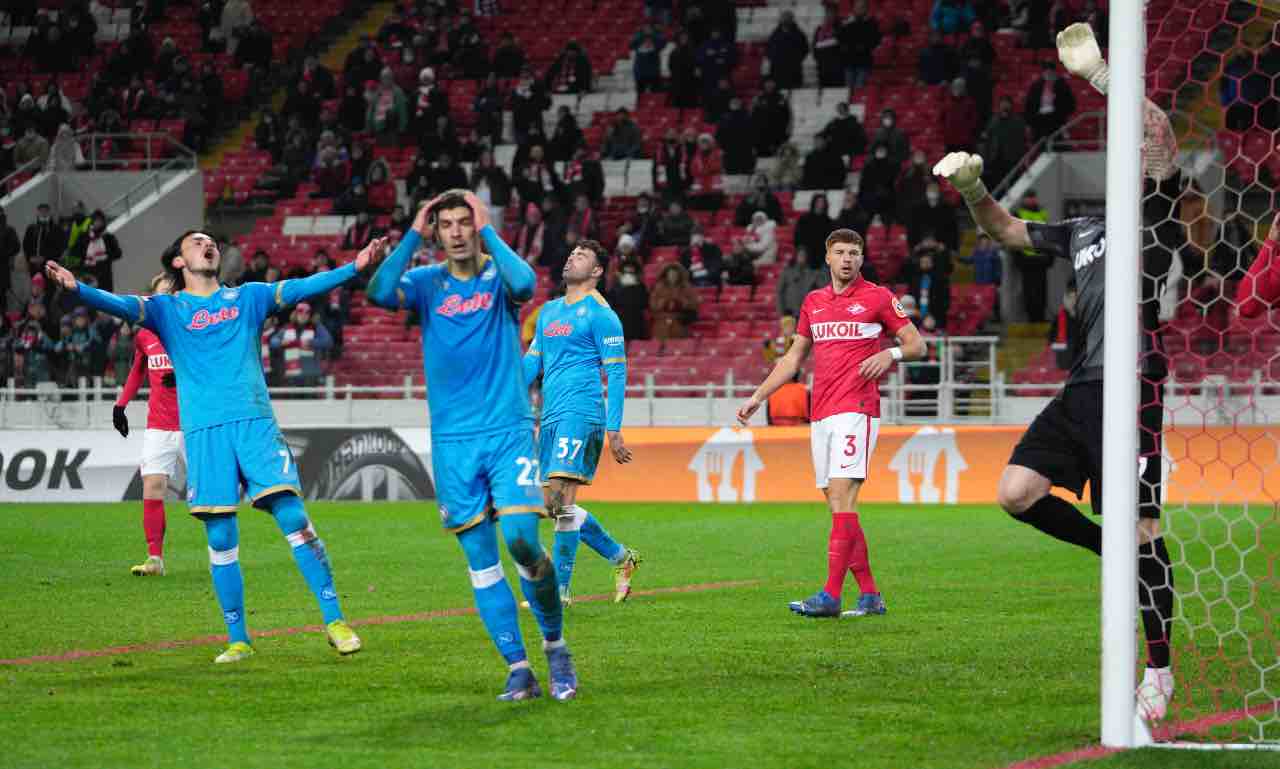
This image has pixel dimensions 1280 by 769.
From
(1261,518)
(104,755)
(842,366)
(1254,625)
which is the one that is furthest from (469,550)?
(1261,518)

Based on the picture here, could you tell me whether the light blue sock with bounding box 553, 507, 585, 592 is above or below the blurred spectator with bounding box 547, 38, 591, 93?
below

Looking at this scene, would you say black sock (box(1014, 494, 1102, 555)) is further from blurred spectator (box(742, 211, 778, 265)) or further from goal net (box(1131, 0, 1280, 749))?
blurred spectator (box(742, 211, 778, 265))

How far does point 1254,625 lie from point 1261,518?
8.30 m

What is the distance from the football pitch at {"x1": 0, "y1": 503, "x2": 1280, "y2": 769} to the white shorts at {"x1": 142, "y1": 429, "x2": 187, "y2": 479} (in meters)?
0.79

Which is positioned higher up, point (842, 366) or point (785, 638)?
point (842, 366)

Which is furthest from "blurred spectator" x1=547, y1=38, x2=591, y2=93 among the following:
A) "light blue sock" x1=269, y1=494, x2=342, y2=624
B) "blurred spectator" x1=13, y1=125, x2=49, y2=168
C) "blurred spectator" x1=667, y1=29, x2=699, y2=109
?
"light blue sock" x1=269, y1=494, x2=342, y2=624

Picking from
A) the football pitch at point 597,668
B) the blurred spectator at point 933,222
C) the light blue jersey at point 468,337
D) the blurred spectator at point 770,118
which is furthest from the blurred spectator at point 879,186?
the light blue jersey at point 468,337

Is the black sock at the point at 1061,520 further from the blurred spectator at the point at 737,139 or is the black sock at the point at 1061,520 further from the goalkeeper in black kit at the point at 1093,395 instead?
the blurred spectator at the point at 737,139

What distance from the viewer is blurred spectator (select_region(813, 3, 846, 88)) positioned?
95.9ft

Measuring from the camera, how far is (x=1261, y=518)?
17.5 meters

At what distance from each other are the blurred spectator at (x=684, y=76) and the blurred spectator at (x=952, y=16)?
3988 millimetres

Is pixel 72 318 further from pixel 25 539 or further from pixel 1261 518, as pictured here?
pixel 1261 518

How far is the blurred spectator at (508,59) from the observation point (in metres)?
31.7

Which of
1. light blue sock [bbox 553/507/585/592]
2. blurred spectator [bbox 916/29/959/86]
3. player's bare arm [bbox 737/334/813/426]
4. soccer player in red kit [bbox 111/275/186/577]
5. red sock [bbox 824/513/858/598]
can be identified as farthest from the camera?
blurred spectator [bbox 916/29/959/86]
